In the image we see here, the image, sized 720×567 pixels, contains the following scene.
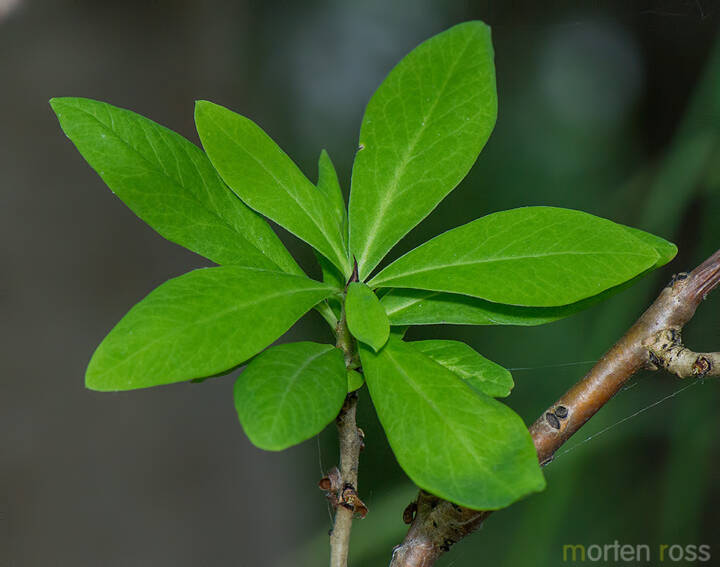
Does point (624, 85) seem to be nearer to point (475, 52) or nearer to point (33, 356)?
point (475, 52)

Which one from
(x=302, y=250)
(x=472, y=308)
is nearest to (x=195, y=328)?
(x=472, y=308)

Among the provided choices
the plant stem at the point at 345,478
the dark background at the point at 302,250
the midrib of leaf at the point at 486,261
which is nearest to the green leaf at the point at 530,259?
the midrib of leaf at the point at 486,261

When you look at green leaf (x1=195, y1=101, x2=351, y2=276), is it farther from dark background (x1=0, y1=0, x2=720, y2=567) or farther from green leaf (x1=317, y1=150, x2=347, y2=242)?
dark background (x1=0, y1=0, x2=720, y2=567)

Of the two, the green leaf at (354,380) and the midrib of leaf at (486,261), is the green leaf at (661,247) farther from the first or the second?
the green leaf at (354,380)

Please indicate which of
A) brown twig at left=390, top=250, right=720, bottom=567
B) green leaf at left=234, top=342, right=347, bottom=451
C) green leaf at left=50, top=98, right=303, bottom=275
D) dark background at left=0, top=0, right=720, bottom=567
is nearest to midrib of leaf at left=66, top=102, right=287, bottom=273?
green leaf at left=50, top=98, right=303, bottom=275

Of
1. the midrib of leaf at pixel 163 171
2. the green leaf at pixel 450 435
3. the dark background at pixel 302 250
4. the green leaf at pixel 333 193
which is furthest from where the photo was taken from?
the dark background at pixel 302 250

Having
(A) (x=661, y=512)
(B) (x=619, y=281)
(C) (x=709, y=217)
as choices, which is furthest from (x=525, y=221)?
(A) (x=661, y=512)

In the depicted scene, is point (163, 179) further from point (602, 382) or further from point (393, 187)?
point (602, 382)
